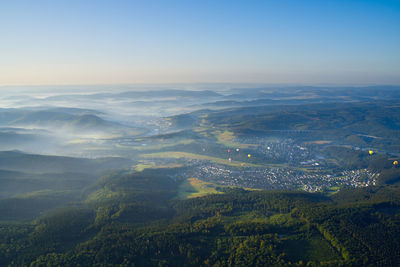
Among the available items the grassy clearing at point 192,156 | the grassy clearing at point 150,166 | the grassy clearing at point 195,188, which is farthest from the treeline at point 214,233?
the grassy clearing at point 192,156

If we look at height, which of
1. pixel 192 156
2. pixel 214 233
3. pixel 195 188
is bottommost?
pixel 195 188

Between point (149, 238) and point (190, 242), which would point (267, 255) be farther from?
point (149, 238)

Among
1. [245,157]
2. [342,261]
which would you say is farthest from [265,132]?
[342,261]

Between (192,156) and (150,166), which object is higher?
(192,156)

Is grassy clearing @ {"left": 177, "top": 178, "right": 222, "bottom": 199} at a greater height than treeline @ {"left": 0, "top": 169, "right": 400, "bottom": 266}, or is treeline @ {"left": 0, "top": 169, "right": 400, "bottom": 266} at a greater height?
treeline @ {"left": 0, "top": 169, "right": 400, "bottom": 266}

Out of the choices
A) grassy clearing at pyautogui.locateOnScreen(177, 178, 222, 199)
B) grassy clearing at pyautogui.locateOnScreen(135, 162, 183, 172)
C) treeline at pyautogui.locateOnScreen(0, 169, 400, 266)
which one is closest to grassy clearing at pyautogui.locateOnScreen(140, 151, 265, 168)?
grassy clearing at pyautogui.locateOnScreen(135, 162, 183, 172)

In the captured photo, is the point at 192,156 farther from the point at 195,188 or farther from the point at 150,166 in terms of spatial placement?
the point at 195,188

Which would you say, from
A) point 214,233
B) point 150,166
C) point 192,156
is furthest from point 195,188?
point 192,156

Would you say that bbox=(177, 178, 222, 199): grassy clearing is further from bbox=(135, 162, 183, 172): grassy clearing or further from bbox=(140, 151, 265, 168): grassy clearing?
bbox=(140, 151, 265, 168): grassy clearing

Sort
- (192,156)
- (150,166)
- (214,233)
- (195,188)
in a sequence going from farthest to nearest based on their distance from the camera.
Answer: (192,156) → (150,166) → (195,188) → (214,233)
